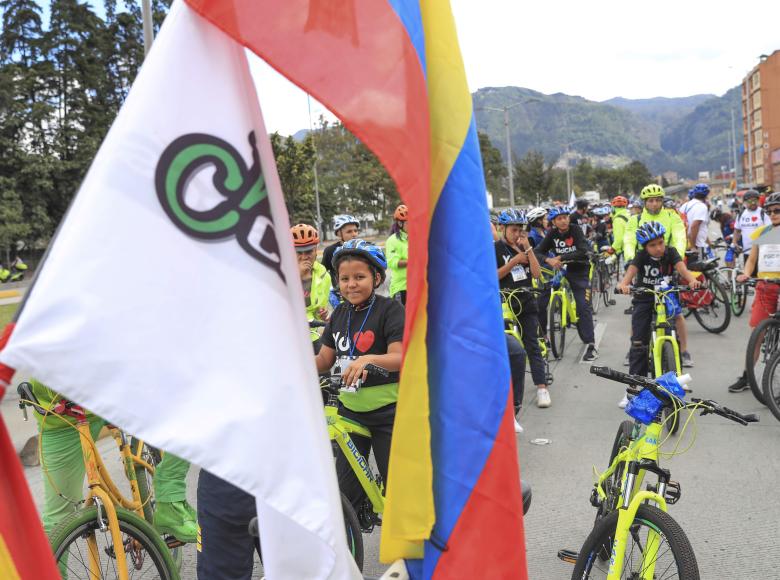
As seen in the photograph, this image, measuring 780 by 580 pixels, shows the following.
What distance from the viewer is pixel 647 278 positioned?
6922mm

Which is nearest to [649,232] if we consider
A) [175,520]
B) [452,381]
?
[175,520]

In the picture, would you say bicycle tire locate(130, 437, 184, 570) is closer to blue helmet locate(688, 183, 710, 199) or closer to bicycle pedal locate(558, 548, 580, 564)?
bicycle pedal locate(558, 548, 580, 564)

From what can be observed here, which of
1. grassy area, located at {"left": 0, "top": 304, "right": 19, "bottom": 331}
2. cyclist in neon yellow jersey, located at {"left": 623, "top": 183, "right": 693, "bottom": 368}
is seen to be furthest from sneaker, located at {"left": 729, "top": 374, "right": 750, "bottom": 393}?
grassy area, located at {"left": 0, "top": 304, "right": 19, "bottom": 331}

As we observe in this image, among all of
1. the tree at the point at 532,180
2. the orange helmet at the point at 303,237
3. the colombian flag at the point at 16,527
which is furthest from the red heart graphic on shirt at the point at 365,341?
the tree at the point at 532,180

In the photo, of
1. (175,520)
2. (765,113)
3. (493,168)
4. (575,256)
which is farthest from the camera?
(765,113)

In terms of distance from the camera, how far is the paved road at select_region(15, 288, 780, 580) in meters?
4.16

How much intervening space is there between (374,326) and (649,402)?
1411 millimetres

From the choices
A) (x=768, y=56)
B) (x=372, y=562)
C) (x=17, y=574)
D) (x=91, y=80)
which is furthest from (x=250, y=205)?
(x=768, y=56)

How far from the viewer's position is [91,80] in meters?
41.8

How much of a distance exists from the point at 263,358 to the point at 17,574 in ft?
2.39

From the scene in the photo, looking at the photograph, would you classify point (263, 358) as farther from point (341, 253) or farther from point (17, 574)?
point (341, 253)

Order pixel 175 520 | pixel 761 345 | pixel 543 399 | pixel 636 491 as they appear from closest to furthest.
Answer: pixel 636 491
pixel 175 520
pixel 761 345
pixel 543 399

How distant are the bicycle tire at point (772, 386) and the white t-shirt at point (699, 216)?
6171 mm

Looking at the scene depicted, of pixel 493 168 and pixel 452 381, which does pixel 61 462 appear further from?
pixel 493 168
